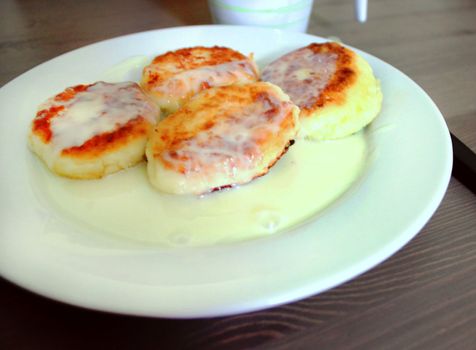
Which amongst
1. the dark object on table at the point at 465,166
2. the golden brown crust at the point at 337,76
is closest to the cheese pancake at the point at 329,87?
the golden brown crust at the point at 337,76

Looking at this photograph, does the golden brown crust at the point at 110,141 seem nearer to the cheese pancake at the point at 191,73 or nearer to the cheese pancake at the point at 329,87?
the cheese pancake at the point at 191,73

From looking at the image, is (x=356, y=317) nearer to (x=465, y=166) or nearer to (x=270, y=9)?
(x=465, y=166)

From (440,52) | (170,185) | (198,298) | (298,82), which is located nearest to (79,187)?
(170,185)

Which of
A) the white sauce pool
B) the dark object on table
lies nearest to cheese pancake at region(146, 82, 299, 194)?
the white sauce pool

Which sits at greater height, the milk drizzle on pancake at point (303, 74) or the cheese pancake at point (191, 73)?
the cheese pancake at point (191, 73)

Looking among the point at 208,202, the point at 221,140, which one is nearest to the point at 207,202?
the point at 208,202

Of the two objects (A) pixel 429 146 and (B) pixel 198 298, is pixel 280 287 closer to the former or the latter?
(B) pixel 198 298

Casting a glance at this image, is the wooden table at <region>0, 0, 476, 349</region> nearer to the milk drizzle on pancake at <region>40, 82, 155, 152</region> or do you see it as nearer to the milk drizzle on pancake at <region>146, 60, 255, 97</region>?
the milk drizzle on pancake at <region>40, 82, 155, 152</region>

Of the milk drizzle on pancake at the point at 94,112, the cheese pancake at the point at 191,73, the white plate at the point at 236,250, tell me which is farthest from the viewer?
the cheese pancake at the point at 191,73
